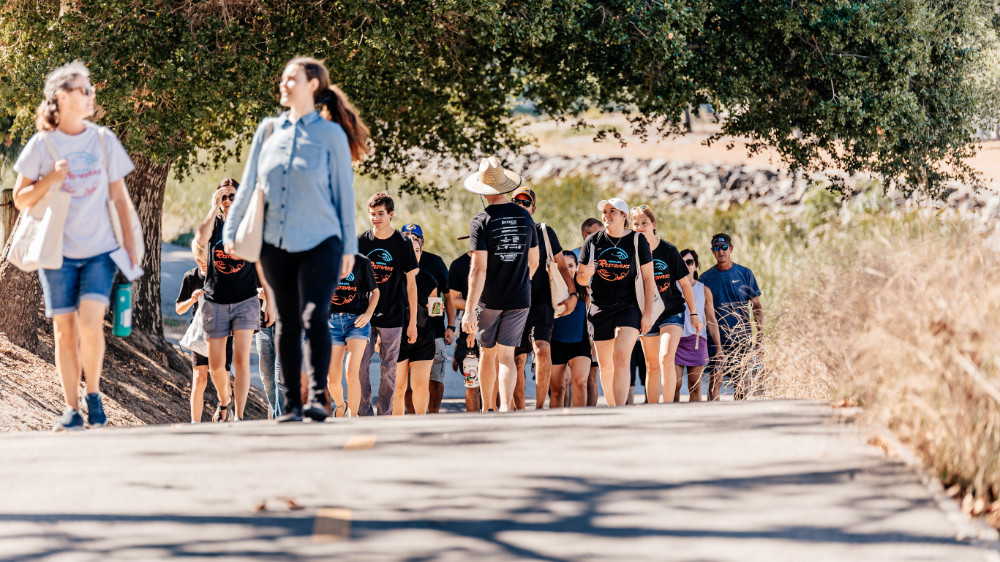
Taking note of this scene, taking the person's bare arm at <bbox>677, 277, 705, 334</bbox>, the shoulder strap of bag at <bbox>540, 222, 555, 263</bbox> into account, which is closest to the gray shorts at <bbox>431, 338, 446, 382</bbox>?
the shoulder strap of bag at <bbox>540, 222, 555, 263</bbox>

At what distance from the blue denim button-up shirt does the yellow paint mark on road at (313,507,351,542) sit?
1.86m

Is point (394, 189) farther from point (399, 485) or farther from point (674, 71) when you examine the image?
point (399, 485)

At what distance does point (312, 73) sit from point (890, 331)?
120 inches

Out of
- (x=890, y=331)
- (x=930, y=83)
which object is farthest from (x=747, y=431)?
(x=930, y=83)

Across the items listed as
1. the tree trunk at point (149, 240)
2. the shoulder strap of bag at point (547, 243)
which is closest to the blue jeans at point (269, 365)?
the shoulder strap of bag at point (547, 243)

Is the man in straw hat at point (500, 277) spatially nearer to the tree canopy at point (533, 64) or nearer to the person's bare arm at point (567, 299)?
the person's bare arm at point (567, 299)

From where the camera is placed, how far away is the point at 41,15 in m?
10.7

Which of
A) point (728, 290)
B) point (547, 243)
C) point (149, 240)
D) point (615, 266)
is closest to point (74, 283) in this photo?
point (547, 243)

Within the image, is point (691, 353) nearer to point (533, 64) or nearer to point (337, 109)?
point (533, 64)

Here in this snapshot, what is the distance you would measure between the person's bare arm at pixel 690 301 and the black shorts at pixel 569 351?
960mm

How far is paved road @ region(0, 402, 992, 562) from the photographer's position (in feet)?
12.8

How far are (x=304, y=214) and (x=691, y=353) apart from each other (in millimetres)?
5873

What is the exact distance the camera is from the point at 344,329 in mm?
8828

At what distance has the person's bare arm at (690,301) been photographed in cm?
991
